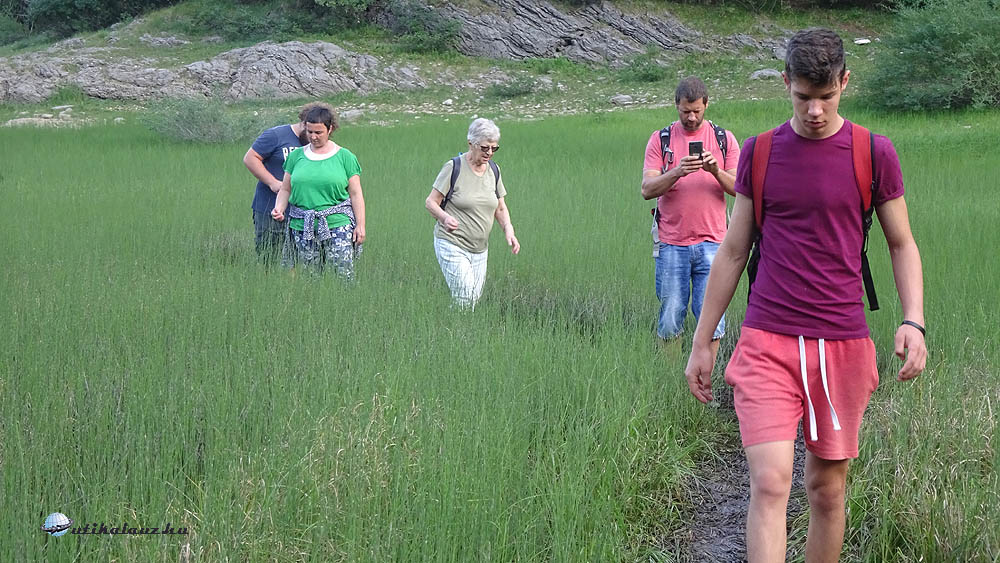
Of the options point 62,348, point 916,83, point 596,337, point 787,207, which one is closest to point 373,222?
point 596,337

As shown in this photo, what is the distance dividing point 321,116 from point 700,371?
4.12 meters

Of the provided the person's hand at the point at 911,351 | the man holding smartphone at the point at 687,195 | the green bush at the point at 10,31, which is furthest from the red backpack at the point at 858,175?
the green bush at the point at 10,31

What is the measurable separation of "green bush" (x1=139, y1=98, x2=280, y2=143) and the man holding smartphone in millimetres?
13739

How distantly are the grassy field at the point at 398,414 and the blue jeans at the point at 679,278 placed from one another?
0.81 ft

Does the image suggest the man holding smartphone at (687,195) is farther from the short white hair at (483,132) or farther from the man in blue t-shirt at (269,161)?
the man in blue t-shirt at (269,161)

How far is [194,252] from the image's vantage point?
8211mm

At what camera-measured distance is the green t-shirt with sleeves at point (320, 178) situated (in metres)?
6.69

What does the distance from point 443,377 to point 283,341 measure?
3.60 ft

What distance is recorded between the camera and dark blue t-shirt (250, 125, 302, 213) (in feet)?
23.5

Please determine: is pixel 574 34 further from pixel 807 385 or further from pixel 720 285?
pixel 807 385

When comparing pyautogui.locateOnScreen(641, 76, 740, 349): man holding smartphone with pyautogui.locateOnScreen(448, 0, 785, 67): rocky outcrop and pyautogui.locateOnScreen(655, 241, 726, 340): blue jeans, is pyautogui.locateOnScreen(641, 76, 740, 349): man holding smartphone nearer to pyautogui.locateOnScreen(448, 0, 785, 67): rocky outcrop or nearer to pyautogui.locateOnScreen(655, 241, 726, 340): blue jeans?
pyautogui.locateOnScreen(655, 241, 726, 340): blue jeans

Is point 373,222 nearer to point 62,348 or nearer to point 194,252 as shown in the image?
point 194,252

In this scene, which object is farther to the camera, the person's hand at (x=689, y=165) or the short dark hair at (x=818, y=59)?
the person's hand at (x=689, y=165)

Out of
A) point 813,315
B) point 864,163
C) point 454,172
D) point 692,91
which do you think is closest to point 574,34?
point 454,172
